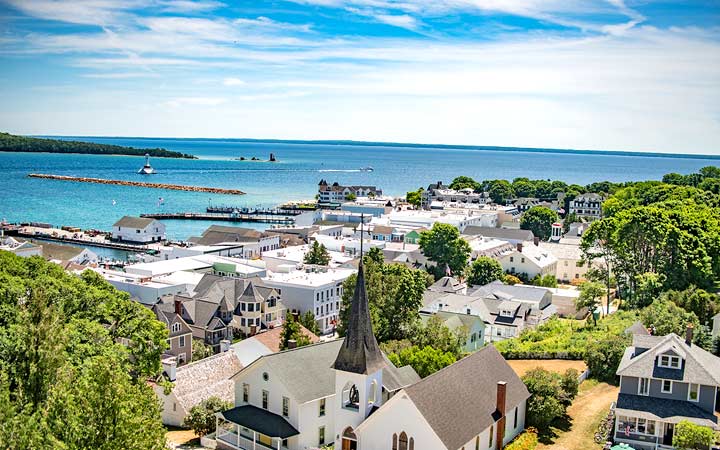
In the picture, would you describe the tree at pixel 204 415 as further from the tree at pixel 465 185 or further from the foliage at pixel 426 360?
the tree at pixel 465 185

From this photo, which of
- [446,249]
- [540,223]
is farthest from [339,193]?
[446,249]

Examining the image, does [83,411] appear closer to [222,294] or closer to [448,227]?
[222,294]

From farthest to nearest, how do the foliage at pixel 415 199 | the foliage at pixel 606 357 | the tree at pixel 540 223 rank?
1. the foliage at pixel 415 199
2. the tree at pixel 540 223
3. the foliage at pixel 606 357

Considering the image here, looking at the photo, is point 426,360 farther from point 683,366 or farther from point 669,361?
point 683,366

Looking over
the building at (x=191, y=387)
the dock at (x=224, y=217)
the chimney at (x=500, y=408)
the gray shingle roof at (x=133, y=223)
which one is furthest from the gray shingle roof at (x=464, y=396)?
the dock at (x=224, y=217)

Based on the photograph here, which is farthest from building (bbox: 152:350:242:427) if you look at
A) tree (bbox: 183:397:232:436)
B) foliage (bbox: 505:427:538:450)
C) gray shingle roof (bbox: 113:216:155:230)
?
gray shingle roof (bbox: 113:216:155:230)
